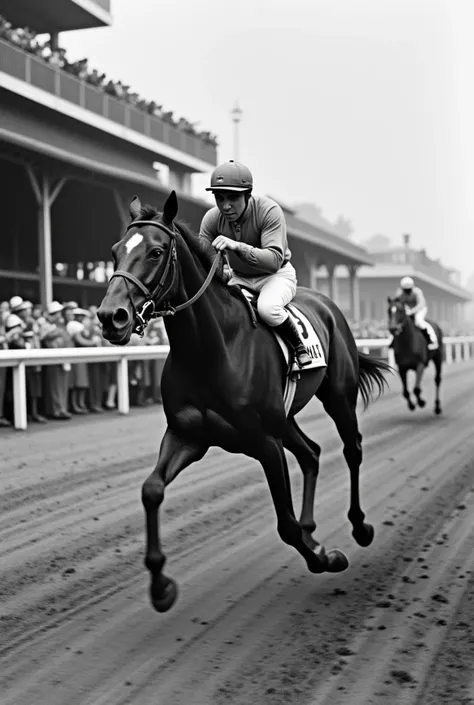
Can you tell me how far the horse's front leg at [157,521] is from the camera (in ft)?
12.4

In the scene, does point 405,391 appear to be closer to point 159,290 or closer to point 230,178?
point 230,178

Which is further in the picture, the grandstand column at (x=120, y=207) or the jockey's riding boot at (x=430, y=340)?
the grandstand column at (x=120, y=207)

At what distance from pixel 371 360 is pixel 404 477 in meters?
1.54

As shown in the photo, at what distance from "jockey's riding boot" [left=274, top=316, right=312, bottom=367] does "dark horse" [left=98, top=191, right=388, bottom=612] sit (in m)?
0.11

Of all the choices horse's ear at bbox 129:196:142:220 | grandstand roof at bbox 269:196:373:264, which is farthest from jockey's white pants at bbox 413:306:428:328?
grandstand roof at bbox 269:196:373:264

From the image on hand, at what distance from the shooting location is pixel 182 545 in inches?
203

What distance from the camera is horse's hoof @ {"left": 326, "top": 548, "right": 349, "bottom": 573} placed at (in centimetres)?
441

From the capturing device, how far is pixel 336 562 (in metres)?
4.44

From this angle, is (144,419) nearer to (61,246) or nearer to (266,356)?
(266,356)

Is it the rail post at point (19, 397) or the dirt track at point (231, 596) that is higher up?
the rail post at point (19, 397)

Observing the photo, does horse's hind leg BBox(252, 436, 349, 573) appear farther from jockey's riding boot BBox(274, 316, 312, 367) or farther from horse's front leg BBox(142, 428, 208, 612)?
jockey's riding boot BBox(274, 316, 312, 367)

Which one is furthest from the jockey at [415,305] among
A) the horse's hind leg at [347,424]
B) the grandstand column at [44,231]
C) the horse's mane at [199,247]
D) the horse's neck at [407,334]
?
the horse's mane at [199,247]

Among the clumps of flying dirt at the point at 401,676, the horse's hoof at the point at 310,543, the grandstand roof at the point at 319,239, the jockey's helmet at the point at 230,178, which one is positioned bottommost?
the clumps of flying dirt at the point at 401,676

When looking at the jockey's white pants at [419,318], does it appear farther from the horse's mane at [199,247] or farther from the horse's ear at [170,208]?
the horse's ear at [170,208]
